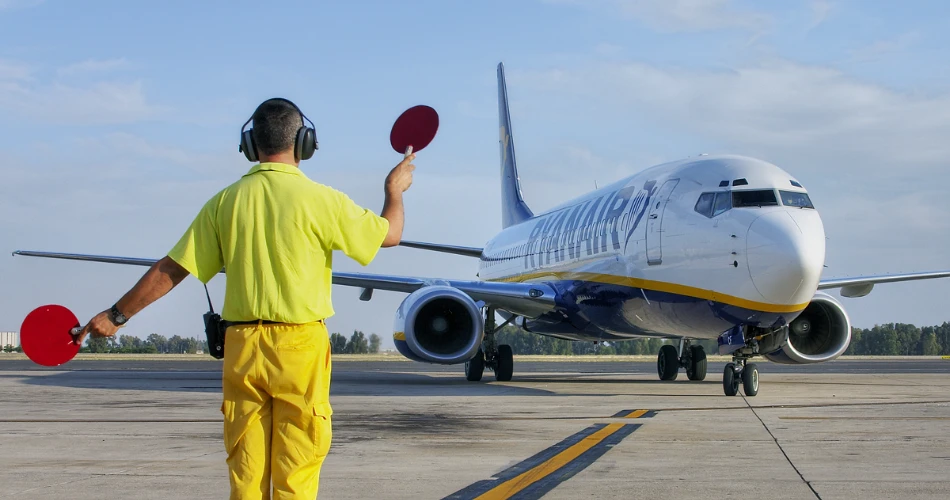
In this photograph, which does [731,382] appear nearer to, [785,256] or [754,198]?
[785,256]

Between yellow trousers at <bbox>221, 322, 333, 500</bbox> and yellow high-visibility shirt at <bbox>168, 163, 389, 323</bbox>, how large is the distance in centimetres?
10

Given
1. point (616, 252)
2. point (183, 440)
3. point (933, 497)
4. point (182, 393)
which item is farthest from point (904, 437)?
point (182, 393)

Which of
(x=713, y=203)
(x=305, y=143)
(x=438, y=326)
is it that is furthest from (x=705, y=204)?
(x=305, y=143)

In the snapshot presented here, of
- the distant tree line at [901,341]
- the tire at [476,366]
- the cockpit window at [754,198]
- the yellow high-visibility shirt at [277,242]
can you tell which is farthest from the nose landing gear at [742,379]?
the distant tree line at [901,341]

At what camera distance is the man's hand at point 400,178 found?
3850mm

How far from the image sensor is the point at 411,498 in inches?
218

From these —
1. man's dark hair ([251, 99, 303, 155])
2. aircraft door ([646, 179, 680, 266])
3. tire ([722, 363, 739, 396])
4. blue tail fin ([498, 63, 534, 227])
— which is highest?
blue tail fin ([498, 63, 534, 227])

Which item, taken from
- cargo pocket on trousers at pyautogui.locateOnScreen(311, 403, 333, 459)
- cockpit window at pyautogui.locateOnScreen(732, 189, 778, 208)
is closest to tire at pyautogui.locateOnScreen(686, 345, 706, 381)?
cockpit window at pyautogui.locateOnScreen(732, 189, 778, 208)

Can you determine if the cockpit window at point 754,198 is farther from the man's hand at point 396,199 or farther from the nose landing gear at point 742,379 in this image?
the man's hand at point 396,199

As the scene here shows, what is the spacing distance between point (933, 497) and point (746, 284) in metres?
7.38

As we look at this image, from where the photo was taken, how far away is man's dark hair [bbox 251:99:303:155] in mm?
3738

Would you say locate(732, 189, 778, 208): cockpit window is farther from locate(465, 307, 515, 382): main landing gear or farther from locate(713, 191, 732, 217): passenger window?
locate(465, 307, 515, 382): main landing gear

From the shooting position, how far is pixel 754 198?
1343 centimetres

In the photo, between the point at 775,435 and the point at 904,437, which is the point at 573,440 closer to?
the point at 775,435
